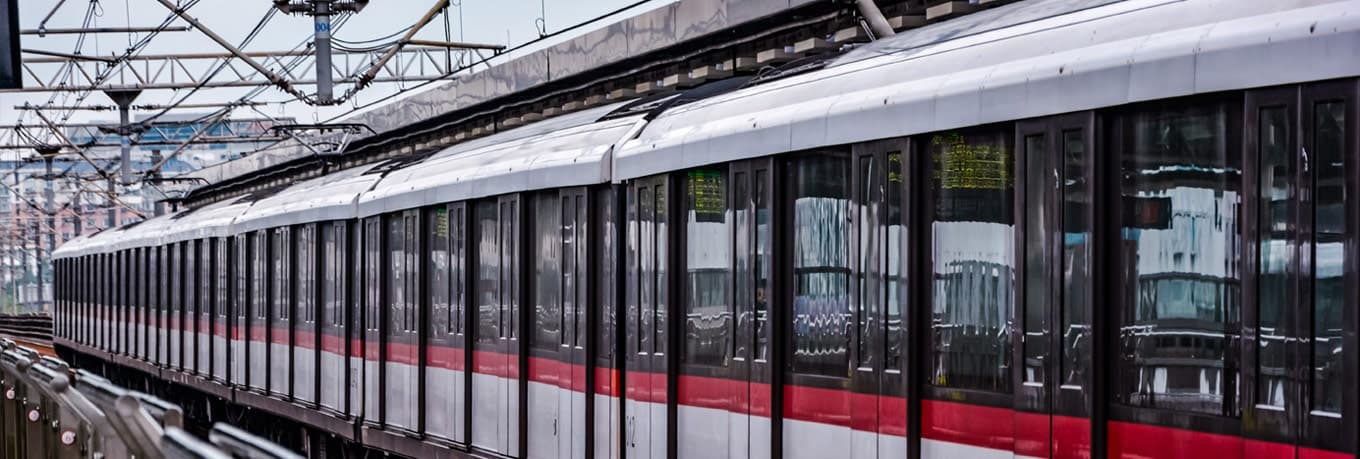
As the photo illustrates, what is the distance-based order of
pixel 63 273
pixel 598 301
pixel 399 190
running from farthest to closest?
1. pixel 63 273
2. pixel 399 190
3. pixel 598 301

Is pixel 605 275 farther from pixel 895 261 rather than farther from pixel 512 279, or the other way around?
pixel 895 261

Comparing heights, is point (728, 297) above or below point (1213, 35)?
below

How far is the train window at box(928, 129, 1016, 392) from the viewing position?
6.84 meters

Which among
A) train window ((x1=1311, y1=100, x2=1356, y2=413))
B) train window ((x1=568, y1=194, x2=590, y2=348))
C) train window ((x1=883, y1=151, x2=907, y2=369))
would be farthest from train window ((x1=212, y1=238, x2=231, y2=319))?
train window ((x1=1311, y1=100, x2=1356, y2=413))

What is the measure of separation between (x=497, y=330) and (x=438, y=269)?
1.68 meters

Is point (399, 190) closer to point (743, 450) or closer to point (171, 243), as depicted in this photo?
point (743, 450)

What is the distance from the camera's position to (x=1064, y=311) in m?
6.43

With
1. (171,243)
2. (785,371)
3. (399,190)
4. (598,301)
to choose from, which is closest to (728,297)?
(785,371)

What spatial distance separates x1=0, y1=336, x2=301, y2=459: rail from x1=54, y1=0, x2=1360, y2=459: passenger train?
8.71ft

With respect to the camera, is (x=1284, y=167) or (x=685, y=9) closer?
(x=1284, y=167)

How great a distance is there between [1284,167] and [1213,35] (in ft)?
1.75

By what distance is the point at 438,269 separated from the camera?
14.8 metres

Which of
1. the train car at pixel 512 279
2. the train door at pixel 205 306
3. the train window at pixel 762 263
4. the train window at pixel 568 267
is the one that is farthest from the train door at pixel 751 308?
the train door at pixel 205 306

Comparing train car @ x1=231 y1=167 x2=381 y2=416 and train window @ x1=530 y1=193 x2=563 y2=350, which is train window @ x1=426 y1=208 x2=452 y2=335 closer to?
→ train window @ x1=530 y1=193 x2=563 y2=350
